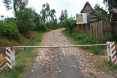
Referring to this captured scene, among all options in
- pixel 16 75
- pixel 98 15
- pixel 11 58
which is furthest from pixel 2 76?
pixel 98 15

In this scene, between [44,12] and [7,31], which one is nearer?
[7,31]

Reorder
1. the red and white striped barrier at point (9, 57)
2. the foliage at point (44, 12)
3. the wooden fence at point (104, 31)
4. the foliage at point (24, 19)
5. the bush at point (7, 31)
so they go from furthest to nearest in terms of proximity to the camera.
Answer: the foliage at point (44, 12) < the foliage at point (24, 19) < the bush at point (7, 31) < the wooden fence at point (104, 31) < the red and white striped barrier at point (9, 57)

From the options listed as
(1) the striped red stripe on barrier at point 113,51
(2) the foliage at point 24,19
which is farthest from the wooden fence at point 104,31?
(2) the foliage at point 24,19

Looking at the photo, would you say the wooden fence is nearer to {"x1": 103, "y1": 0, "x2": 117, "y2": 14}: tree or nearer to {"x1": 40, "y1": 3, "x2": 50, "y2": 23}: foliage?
{"x1": 103, "y1": 0, "x2": 117, "y2": 14}: tree

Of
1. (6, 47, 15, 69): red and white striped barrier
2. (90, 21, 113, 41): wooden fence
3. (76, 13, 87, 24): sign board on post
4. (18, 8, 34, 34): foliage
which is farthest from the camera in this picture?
(18, 8, 34, 34): foliage

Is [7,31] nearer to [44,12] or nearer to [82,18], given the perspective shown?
[82,18]

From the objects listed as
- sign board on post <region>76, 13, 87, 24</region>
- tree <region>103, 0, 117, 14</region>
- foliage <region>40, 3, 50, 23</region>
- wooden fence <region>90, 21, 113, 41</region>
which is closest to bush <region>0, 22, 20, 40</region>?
sign board on post <region>76, 13, 87, 24</region>

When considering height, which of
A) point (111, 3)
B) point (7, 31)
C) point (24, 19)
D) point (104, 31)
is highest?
point (111, 3)

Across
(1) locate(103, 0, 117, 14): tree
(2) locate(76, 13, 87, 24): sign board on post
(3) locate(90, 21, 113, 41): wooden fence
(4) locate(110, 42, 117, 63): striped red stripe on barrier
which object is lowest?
(4) locate(110, 42, 117, 63): striped red stripe on barrier

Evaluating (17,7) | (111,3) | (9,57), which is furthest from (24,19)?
(9,57)

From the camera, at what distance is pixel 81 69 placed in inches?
184

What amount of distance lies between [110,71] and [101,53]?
9.74 ft

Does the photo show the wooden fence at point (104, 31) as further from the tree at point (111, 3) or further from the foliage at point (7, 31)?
the foliage at point (7, 31)

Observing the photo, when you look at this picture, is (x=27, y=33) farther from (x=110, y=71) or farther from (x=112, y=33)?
(x=110, y=71)
